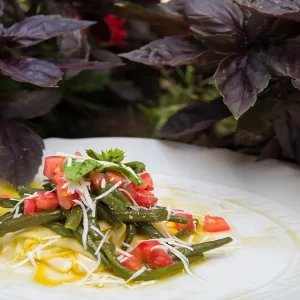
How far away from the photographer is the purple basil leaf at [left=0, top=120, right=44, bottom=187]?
5.44 ft

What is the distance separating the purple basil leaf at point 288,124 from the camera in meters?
1.72

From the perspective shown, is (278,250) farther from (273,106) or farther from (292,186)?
(273,106)

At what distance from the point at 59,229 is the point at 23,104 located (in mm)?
738

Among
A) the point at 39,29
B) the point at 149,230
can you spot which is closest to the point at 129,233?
the point at 149,230

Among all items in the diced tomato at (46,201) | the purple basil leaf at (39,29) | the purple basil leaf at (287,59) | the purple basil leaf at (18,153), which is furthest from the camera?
the purple basil leaf at (39,29)

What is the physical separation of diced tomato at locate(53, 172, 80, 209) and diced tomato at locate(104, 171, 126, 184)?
8 centimetres

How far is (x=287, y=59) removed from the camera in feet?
5.19

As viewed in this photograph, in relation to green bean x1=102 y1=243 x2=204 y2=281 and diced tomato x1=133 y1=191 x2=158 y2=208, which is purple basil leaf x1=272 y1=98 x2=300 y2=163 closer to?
diced tomato x1=133 y1=191 x2=158 y2=208

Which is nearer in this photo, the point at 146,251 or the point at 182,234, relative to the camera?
the point at 146,251

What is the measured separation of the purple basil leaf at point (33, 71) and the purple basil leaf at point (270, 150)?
0.66m

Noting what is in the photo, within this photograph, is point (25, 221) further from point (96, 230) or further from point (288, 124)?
point (288, 124)

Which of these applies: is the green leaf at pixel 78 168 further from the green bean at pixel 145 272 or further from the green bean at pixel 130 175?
the green bean at pixel 145 272

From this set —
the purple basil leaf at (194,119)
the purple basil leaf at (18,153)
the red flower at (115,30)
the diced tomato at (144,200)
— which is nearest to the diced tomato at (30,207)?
the diced tomato at (144,200)

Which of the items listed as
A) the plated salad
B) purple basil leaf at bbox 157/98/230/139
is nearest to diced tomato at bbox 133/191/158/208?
the plated salad
